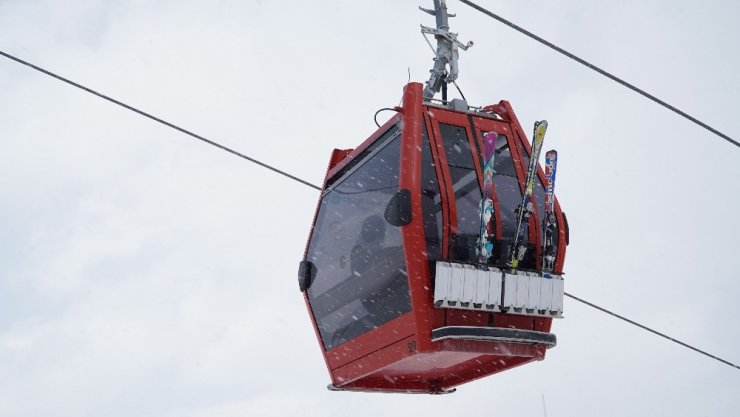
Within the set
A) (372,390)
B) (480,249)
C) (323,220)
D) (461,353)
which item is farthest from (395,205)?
(372,390)

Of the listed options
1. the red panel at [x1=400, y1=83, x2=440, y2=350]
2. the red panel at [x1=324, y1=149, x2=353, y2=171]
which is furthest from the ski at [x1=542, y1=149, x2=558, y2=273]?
the red panel at [x1=324, y1=149, x2=353, y2=171]

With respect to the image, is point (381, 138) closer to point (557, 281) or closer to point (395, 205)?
point (395, 205)

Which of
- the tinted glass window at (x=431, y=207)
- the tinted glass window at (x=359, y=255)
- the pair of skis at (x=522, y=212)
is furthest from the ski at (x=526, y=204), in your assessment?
the tinted glass window at (x=359, y=255)

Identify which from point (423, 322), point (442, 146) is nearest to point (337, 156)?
point (442, 146)

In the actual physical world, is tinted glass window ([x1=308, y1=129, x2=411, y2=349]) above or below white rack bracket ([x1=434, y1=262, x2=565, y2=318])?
above

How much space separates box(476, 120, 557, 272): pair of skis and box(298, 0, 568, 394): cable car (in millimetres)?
19

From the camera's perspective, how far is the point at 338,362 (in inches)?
378

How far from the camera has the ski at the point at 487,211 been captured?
8031 mm

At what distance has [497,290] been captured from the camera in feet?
26.4

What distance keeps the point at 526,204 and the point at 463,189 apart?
0.51 metres

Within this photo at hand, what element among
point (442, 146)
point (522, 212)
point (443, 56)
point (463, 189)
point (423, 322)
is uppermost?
point (443, 56)

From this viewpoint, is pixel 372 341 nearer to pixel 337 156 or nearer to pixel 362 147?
pixel 362 147

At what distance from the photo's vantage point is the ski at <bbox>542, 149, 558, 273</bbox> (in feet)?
27.4

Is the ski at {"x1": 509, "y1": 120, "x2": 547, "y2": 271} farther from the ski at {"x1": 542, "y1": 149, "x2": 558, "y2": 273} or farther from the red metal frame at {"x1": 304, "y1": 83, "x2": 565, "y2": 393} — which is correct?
the red metal frame at {"x1": 304, "y1": 83, "x2": 565, "y2": 393}
